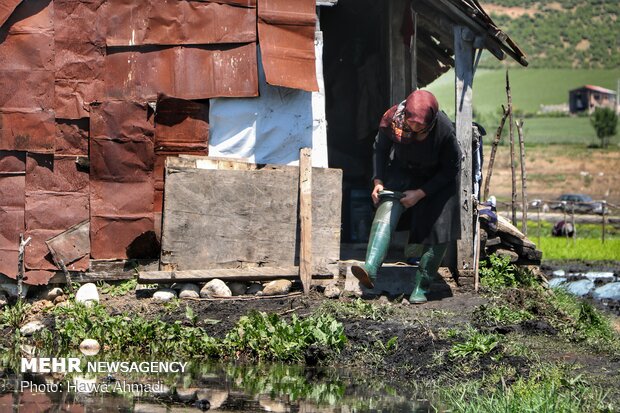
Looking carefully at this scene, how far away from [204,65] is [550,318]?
A: 4436 millimetres

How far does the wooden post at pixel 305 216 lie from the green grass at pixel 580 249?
1293cm

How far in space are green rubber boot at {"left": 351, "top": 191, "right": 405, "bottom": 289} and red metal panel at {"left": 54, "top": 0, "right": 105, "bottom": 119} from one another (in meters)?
3.24

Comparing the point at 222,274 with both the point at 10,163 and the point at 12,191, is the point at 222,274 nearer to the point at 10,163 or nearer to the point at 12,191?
the point at 12,191

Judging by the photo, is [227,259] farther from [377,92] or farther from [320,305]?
[377,92]

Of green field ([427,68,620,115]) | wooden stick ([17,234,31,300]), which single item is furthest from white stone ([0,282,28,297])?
green field ([427,68,620,115])

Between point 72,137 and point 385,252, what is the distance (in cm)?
348

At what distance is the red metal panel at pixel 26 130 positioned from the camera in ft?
39.2

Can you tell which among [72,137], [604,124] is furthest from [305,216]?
[604,124]

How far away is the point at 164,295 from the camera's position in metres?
11.6

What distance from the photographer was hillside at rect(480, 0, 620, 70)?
301 feet

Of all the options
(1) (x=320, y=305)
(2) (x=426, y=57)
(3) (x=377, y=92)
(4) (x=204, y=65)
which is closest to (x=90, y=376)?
(1) (x=320, y=305)

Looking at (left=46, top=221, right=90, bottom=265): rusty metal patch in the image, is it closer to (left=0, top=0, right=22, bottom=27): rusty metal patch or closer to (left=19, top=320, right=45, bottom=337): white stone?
(left=19, top=320, right=45, bottom=337): white stone

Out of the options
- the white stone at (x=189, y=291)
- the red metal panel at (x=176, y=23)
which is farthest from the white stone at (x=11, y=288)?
the red metal panel at (x=176, y=23)

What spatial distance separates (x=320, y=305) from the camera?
1129 cm
